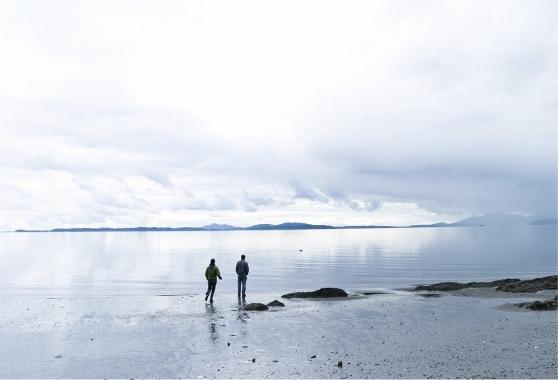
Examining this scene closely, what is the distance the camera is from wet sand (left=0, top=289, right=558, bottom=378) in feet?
52.5

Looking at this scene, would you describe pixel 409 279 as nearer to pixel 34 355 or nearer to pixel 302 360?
pixel 302 360

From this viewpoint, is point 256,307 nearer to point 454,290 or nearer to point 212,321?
point 212,321

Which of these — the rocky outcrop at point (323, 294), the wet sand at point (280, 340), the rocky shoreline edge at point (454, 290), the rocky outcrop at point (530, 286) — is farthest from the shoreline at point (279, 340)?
the rocky outcrop at point (530, 286)

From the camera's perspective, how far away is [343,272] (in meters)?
64.4

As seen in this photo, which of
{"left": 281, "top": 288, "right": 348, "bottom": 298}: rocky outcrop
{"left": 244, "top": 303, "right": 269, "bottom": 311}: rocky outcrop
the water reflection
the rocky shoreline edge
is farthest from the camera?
{"left": 281, "top": 288, "right": 348, "bottom": 298}: rocky outcrop

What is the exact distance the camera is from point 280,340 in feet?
66.1

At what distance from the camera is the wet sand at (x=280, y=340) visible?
16.0m

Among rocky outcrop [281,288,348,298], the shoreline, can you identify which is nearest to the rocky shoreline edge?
Answer: rocky outcrop [281,288,348,298]

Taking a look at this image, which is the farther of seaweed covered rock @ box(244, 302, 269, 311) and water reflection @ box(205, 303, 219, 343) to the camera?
seaweed covered rock @ box(244, 302, 269, 311)

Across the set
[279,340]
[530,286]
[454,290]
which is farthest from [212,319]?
[530,286]

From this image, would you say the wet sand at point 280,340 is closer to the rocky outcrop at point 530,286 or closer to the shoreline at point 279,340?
the shoreline at point 279,340

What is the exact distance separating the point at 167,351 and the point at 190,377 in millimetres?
3569

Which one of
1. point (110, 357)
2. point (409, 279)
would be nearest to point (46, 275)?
point (409, 279)

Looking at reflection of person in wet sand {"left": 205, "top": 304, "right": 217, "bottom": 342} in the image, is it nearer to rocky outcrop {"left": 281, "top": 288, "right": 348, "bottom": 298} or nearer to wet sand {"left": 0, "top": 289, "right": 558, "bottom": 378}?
wet sand {"left": 0, "top": 289, "right": 558, "bottom": 378}
